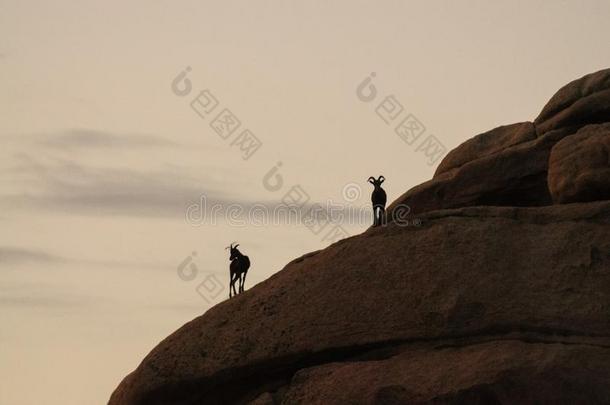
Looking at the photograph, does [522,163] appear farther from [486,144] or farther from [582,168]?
[582,168]

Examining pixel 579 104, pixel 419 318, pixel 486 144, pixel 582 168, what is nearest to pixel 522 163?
pixel 579 104

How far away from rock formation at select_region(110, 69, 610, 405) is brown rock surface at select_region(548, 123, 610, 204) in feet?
0.11

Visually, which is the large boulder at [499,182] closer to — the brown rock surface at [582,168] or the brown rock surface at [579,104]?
the brown rock surface at [579,104]

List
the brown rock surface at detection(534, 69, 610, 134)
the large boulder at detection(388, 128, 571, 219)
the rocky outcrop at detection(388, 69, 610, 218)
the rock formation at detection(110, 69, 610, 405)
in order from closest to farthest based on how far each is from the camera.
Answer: the rock formation at detection(110, 69, 610, 405) → the brown rock surface at detection(534, 69, 610, 134) → the rocky outcrop at detection(388, 69, 610, 218) → the large boulder at detection(388, 128, 571, 219)

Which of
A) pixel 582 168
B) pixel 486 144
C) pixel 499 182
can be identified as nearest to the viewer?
pixel 582 168

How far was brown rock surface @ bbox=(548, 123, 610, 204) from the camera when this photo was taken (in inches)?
1014

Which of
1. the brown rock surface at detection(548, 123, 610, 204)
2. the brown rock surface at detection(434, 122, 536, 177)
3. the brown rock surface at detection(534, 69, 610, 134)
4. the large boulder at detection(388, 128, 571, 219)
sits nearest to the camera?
the brown rock surface at detection(548, 123, 610, 204)

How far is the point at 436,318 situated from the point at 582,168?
5.36m

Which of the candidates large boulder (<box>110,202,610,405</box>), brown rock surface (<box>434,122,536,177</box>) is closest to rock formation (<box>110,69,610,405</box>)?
large boulder (<box>110,202,610,405</box>)

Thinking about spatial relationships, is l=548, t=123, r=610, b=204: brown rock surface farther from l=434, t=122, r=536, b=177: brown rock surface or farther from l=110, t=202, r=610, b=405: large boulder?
l=434, t=122, r=536, b=177: brown rock surface

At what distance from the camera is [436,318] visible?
23797 millimetres

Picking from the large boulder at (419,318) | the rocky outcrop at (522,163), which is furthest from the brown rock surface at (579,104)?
the large boulder at (419,318)

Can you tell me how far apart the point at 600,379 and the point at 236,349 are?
826 centimetres

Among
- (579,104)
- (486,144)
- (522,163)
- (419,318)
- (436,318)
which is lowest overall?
(436,318)
